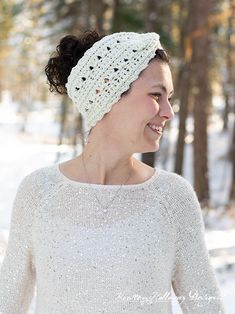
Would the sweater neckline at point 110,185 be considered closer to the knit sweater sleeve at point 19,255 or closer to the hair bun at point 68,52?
the knit sweater sleeve at point 19,255

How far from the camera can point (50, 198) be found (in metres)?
2.20

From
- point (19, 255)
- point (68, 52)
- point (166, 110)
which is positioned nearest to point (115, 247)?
point (19, 255)

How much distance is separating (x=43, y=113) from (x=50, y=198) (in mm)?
64496

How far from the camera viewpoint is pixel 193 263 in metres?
2.10

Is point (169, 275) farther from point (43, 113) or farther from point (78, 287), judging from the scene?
point (43, 113)

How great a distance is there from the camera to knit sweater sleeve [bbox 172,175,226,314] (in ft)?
Answer: 6.88

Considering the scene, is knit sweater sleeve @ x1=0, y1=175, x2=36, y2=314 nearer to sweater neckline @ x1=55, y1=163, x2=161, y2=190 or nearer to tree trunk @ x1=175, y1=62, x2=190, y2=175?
sweater neckline @ x1=55, y1=163, x2=161, y2=190

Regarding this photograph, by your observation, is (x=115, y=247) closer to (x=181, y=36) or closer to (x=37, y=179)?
(x=37, y=179)

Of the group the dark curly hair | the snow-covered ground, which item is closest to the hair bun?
the dark curly hair

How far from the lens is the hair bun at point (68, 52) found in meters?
2.34

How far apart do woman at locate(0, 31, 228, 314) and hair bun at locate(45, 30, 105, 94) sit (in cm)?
8

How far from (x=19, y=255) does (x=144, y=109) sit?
0.72 metres

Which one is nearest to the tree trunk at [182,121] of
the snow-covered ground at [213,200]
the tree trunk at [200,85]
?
the snow-covered ground at [213,200]

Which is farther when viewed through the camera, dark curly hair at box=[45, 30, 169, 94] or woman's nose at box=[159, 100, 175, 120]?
dark curly hair at box=[45, 30, 169, 94]
